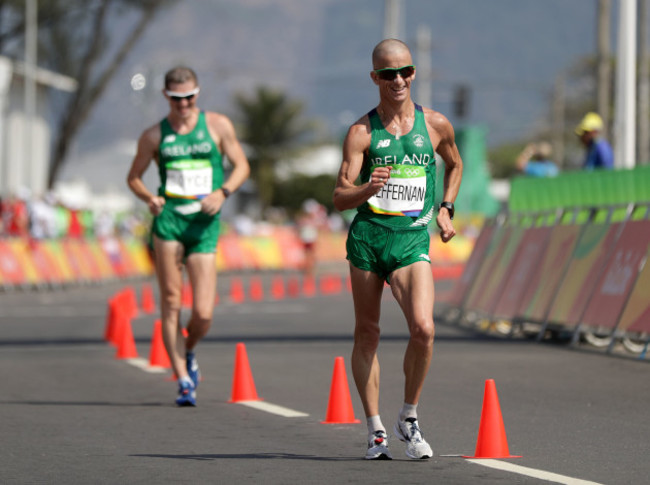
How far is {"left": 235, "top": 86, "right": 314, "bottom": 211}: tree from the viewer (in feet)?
330

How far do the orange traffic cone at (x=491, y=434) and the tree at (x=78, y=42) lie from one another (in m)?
46.6

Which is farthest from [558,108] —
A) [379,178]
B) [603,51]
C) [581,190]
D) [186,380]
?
[379,178]

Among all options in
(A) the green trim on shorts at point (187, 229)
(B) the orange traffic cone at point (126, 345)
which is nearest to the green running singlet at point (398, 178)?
(A) the green trim on shorts at point (187, 229)

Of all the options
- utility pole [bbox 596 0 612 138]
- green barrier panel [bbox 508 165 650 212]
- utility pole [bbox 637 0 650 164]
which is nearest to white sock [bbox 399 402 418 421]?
green barrier panel [bbox 508 165 650 212]

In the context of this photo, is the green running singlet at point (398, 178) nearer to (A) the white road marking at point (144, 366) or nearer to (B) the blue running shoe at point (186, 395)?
(B) the blue running shoe at point (186, 395)

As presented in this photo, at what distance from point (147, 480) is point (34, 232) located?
83.1 feet

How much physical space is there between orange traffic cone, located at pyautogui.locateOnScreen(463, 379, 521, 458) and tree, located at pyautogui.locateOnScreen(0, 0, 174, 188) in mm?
46562

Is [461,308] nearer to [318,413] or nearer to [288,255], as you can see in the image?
[318,413]

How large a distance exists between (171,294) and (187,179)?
798 mm

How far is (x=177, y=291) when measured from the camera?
10.9 m

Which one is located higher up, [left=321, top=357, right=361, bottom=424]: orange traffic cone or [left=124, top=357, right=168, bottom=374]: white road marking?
[left=321, top=357, right=361, bottom=424]: orange traffic cone

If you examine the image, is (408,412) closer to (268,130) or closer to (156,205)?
(156,205)

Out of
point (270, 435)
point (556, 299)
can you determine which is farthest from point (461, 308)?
point (270, 435)

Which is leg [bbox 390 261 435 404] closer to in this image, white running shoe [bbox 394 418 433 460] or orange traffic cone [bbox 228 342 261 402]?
white running shoe [bbox 394 418 433 460]
